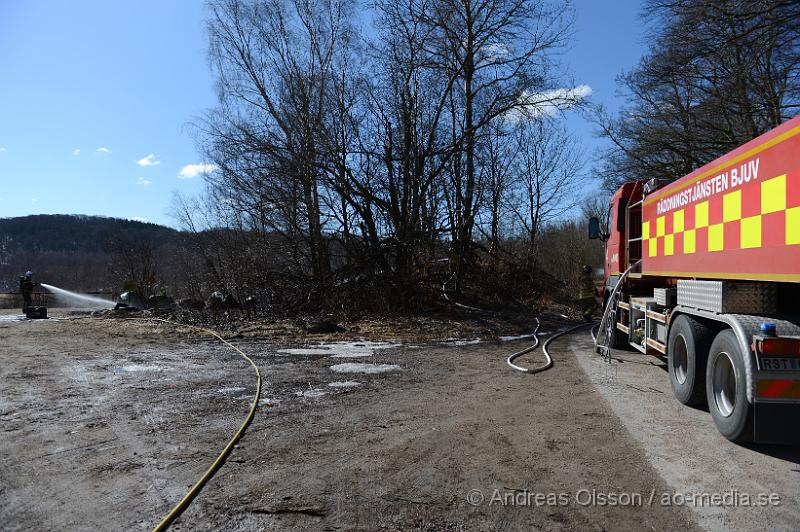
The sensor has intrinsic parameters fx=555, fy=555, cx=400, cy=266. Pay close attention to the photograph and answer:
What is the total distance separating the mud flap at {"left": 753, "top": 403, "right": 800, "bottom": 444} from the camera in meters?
4.39

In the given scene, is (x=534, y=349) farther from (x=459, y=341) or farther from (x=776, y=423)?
(x=776, y=423)

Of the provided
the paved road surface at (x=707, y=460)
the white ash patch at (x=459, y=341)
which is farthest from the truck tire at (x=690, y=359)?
the white ash patch at (x=459, y=341)

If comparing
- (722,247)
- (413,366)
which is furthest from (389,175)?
(722,247)

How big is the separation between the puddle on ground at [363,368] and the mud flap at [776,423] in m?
5.12

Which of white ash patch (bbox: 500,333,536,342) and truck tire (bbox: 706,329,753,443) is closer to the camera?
truck tire (bbox: 706,329,753,443)

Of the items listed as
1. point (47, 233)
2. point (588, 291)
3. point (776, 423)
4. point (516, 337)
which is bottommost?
point (516, 337)

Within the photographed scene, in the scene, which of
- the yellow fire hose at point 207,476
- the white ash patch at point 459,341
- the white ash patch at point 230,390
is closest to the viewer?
the yellow fire hose at point 207,476

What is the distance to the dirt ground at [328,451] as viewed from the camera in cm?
356

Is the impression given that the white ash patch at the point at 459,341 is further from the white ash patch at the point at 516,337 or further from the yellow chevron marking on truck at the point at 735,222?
the yellow chevron marking on truck at the point at 735,222

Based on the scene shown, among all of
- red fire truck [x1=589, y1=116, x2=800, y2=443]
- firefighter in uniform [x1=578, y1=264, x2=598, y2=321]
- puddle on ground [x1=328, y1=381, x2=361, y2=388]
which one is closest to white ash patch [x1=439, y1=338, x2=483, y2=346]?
firefighter in uniform [x1=578, y1=264, x2=598, y2=321]

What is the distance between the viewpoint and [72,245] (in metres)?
96.3

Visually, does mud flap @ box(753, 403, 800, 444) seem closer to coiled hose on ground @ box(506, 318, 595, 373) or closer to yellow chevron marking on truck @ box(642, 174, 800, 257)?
yellow chevron marking on truck @ box(642, 174, 800, 257)

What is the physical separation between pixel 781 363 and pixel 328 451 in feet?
12.2

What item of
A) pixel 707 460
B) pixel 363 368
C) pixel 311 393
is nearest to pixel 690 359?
pixel 707 460
